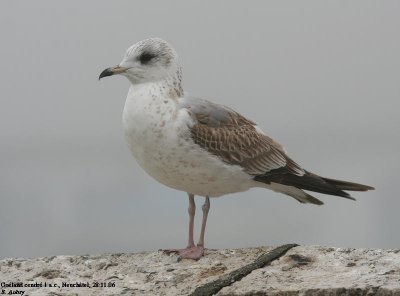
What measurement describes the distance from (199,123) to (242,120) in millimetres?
1067

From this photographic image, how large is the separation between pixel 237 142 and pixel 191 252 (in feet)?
4.89

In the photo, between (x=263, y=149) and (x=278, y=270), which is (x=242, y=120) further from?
(x=278, y=270)

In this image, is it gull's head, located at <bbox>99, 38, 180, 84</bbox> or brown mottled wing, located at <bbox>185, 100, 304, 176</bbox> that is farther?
gull's head, located at <bbox>99, 38, 180, 84</bbox>

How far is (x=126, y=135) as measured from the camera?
9.48m

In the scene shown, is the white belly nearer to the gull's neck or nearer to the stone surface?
the gull's neck

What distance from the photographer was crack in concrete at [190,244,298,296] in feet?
27.8

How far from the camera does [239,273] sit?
8.80 meters

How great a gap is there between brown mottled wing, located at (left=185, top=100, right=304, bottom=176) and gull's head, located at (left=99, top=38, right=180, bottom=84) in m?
0.58

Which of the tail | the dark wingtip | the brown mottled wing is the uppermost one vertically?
the dark wingtip

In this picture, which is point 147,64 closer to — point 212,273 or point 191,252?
point 191,252

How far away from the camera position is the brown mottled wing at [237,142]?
9594 millimetres

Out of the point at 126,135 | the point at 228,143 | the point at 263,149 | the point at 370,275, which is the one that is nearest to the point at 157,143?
the point at 126,135

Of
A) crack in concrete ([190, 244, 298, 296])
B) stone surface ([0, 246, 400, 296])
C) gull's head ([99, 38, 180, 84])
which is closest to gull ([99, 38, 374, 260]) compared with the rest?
gull's head ([99, 38, 180, 84])

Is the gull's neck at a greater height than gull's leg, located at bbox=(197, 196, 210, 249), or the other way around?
the gull's neck
